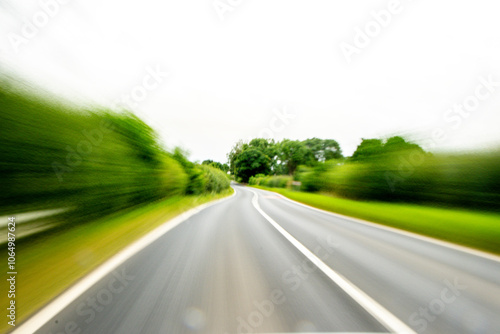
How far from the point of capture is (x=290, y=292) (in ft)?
8.59

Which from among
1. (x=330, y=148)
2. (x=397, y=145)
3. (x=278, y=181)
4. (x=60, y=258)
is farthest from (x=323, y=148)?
(x=60, y=258)

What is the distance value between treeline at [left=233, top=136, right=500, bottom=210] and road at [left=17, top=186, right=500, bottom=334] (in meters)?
4.98

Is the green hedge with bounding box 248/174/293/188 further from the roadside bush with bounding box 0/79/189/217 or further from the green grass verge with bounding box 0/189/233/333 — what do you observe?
the green grass verge with bounding box 0/189/233/333

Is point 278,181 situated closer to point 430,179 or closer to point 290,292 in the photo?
point 430,179

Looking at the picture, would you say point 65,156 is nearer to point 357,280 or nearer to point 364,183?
point 357,280

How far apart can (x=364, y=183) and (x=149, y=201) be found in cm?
1226

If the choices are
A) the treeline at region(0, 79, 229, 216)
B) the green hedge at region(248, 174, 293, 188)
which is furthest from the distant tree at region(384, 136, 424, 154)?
the green hedge at region(248, 174, 293, 188)

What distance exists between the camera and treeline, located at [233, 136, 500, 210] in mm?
7375

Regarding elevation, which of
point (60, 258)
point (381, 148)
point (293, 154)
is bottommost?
point (60, 258)

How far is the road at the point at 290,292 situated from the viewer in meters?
1.98

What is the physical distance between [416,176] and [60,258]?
12485 mm

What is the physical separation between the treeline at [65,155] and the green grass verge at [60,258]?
2.16 feet

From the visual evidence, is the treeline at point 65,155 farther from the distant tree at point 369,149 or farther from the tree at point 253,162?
the tree at point 253,162

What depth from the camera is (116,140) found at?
6684 millimetres
